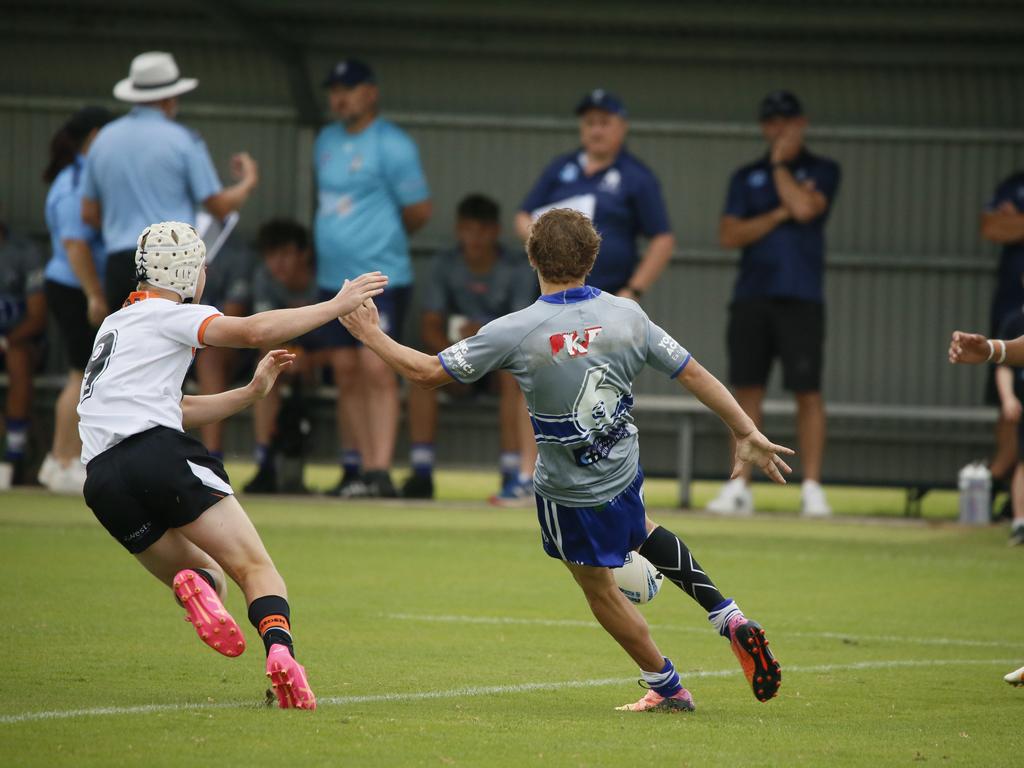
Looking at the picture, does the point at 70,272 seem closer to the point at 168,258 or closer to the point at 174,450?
the point at 168,258

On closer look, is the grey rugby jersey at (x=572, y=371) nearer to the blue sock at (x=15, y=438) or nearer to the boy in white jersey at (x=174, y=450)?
the boy in white jersey at (x=174, y=450)

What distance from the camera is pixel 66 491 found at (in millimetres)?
13320

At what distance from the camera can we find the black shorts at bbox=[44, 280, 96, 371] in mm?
13031

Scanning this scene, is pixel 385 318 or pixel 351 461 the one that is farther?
pixel 351 461

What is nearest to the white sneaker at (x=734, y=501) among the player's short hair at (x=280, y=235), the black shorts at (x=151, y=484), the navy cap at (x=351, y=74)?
the player's short hair at (x=280, y=235)

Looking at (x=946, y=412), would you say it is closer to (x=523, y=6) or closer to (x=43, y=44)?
(x=523, y=6)

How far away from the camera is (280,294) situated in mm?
14469

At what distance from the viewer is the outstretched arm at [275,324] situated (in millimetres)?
5773

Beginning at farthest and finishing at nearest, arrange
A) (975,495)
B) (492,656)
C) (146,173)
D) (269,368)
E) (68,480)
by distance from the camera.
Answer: (975,495)
(68,480)
(146,173)
(492,656)
(269,368)

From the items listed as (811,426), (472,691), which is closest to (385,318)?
(811,426)

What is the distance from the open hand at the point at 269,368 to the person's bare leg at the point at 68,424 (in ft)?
22.8

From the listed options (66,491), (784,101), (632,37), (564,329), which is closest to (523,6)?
(632,37)

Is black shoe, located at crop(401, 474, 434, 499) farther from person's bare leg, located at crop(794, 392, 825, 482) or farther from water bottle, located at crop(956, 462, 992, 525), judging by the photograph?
water bottle, located at crop(956, 462, 992, 525)

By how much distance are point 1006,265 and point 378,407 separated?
16.4ft
